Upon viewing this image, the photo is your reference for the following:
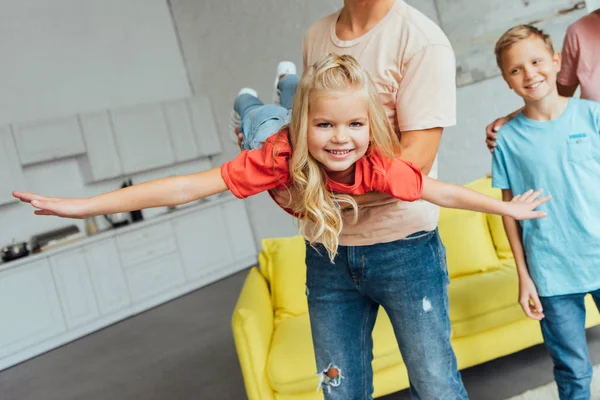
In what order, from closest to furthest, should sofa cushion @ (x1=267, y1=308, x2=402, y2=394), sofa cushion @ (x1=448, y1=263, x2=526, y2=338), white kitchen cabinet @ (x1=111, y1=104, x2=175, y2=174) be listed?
sofa cushion @ (x1=267, y1=308, x2=402, y2=394)
sofa cushion @ (x1=448, y1=263, x2=526, y2=338)
white kitchen cabinet @ (x1=111, y1=104, x2=175, y2=174)

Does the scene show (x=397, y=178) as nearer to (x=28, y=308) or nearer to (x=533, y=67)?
(x=533, y=67)

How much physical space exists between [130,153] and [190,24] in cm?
175

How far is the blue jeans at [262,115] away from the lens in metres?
1.84

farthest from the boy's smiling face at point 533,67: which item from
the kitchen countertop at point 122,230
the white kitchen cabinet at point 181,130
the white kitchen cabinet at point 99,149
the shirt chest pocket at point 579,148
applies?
the white kitchen cabinet at point 181,130

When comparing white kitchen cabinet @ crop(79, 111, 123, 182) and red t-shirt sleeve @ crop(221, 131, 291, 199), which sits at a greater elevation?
white kitchen cabinet @ crop(79, 111, 123, 182)

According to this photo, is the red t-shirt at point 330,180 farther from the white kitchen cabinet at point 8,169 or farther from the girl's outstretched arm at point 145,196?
the white kitchen cabinet at point 8,169

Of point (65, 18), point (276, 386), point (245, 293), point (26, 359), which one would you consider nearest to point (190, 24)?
point (65, 18)

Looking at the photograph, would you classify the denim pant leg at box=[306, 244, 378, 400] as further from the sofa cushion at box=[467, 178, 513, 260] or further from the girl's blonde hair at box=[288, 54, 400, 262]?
the sofa cushion at box=[467, 178, 513, 260]

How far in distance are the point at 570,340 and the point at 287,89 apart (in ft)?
4.18

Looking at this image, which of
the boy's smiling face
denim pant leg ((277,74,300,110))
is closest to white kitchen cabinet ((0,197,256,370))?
denim pant leg ((277,74,300,110))

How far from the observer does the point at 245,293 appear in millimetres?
2875

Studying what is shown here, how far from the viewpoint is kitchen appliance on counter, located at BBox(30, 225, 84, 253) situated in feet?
18.4

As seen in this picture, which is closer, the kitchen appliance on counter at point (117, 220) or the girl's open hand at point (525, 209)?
the girl's open hand at point (525, 209)

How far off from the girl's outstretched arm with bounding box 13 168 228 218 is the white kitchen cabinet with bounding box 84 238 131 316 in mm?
4475
